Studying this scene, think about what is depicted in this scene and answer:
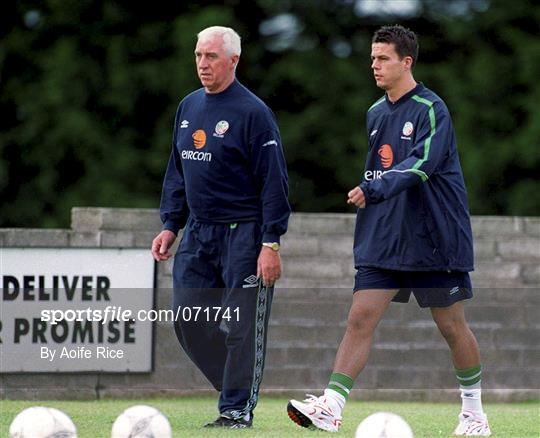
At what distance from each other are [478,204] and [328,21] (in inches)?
95.0

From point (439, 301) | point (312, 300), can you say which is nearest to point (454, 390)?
point (312, 300)

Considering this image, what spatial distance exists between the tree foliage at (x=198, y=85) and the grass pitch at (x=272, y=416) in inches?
134

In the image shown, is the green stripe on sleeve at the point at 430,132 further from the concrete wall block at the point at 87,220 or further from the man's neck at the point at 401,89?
the concrete wall block at the point at 87,220

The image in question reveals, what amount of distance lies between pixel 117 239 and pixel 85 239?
0.23 meters

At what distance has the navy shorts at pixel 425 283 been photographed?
6.77 m

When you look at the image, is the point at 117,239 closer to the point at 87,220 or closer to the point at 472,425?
the point at 87,220

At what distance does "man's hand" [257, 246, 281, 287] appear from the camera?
6.82 meters

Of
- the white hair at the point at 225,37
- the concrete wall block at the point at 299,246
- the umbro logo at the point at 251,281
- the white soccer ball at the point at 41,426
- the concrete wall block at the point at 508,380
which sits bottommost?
the concrete wall block at the point at 508,380

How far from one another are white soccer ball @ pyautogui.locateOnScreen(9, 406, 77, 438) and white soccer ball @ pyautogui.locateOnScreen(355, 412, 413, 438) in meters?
1.11

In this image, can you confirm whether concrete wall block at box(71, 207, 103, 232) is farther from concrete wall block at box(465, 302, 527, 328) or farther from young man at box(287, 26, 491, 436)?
young man at box(287, 26, 491, 436)

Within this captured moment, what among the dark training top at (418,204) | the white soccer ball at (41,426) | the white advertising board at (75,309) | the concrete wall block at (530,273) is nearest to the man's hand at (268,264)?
the dark training top at (418,204)

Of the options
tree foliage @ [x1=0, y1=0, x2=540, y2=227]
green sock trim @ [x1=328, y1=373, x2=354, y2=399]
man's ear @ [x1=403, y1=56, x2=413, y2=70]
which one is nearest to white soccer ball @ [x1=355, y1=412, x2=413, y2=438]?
green sock trim @ [x1=328, y1=373, x2=354, y2=399]

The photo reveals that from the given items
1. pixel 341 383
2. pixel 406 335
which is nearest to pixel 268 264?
pixel 341 383

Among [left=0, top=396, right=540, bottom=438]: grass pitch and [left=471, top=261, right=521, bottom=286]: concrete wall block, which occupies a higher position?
[left=471, top=261, right=521, bottom=286]: concrete wall block
